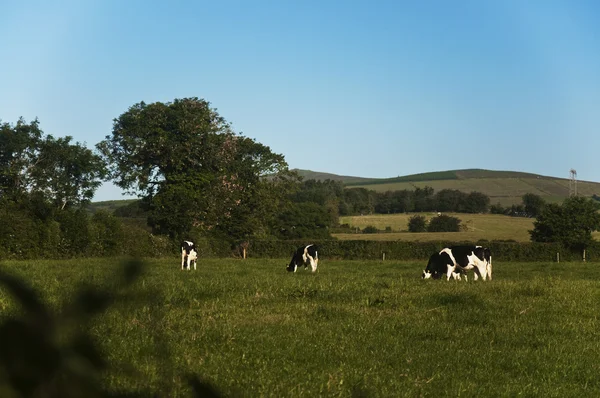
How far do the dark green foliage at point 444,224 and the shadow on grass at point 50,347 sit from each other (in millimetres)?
100372

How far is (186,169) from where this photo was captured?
175 feet

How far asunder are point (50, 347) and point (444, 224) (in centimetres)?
10134

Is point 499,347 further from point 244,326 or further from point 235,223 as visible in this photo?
point 235,223

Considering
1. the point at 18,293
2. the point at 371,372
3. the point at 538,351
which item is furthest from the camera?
the point at 538,351

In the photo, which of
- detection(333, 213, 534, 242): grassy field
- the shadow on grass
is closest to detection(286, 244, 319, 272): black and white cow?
the shadow on grass

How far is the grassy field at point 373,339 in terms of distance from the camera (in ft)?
23.4

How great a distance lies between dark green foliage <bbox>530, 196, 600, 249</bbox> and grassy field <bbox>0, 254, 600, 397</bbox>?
2050 inches

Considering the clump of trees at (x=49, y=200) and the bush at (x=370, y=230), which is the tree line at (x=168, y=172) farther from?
the bush at (x=370, y=230)

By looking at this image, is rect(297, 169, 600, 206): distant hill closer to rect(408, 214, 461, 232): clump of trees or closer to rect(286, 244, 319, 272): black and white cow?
rect(408, 214, 461, 232): clump of trees

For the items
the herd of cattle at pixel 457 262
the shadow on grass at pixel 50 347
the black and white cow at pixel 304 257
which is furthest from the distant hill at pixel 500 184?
the shadow on grass at pixel 50 347

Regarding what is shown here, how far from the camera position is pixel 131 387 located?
4.74ft

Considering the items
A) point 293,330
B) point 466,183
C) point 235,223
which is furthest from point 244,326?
point 466,183

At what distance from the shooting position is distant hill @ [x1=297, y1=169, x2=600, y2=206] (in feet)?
456

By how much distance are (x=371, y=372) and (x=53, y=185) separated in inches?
1917
